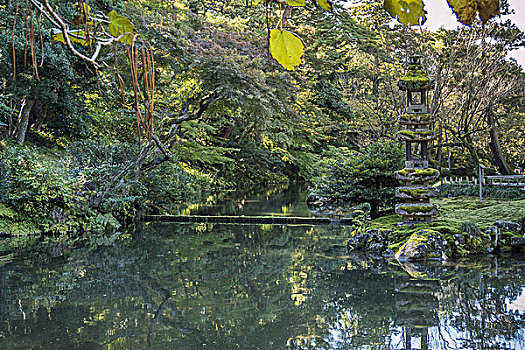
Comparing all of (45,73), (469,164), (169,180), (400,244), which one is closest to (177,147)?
(169,180)

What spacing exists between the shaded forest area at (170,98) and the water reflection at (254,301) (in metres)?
2.06

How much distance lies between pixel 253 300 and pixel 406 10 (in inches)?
168

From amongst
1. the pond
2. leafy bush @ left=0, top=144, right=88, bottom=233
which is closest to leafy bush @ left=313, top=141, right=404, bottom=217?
the pond

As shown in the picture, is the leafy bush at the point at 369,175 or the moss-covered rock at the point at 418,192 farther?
the leafy bush at the point at 369,175

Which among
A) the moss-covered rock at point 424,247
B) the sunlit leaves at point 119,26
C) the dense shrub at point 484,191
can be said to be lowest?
the moss-covered rock at point 424,247

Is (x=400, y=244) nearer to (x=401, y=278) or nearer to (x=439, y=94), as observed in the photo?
(x=401, y=278)

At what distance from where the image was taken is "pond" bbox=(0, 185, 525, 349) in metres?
3.85

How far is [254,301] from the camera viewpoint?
4.87m

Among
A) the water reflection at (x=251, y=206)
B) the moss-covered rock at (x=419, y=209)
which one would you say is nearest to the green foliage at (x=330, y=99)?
the water reflection at (x=251, y=206)

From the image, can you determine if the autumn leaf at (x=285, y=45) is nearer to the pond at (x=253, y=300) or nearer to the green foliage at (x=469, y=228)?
the pond at (x=253, y=300)

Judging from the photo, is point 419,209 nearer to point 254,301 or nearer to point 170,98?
point 254,301

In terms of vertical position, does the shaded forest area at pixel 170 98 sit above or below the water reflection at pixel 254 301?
above

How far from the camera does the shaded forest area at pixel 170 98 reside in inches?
375

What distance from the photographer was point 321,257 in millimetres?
6977
